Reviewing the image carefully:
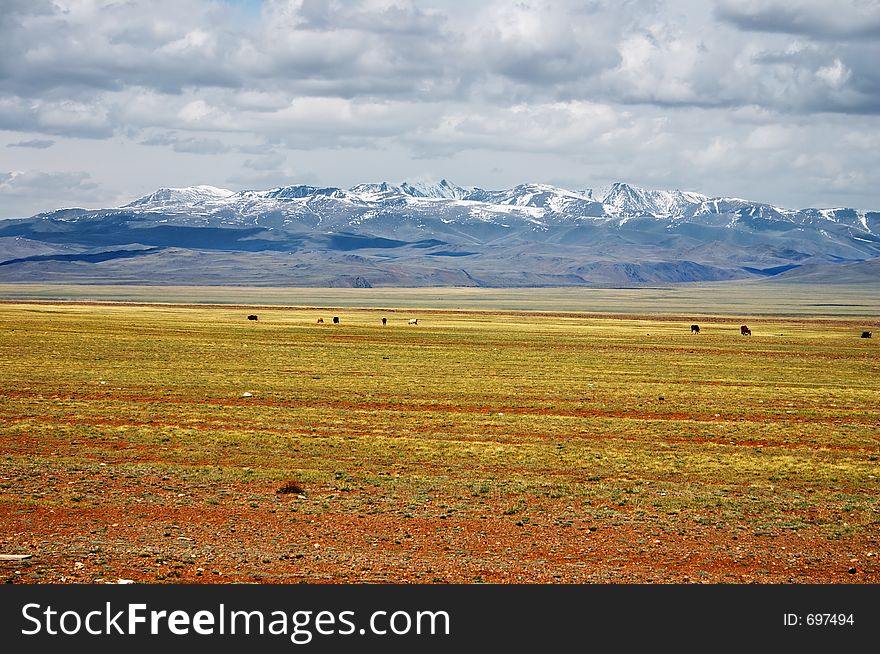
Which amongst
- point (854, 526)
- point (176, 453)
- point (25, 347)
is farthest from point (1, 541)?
point (25, 347)

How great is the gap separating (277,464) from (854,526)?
1268 cm

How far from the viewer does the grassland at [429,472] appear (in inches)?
606

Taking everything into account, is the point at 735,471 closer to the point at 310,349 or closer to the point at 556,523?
the point at 556,523

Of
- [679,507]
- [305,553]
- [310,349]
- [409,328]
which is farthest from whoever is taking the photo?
[409,328]

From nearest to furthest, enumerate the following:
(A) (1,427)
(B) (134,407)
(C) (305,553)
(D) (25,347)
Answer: (C) (305,553) < (A) (1,427) < (B) (134,407) < (D) (25,347)

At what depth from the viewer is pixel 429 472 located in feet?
75.6

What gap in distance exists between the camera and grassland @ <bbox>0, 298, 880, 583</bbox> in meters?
15.4

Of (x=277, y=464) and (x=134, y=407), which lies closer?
(x=277, y=464)

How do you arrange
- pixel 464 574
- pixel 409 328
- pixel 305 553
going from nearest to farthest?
pixel 464 574
pixel 305 553
pixel 409 328

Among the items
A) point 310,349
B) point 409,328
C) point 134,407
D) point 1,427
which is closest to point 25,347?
point 310,349

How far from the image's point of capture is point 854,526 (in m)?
18.4

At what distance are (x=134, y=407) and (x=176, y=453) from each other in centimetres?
820

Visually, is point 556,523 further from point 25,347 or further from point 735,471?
point 25,347

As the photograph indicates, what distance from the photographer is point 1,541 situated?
15711 mm
